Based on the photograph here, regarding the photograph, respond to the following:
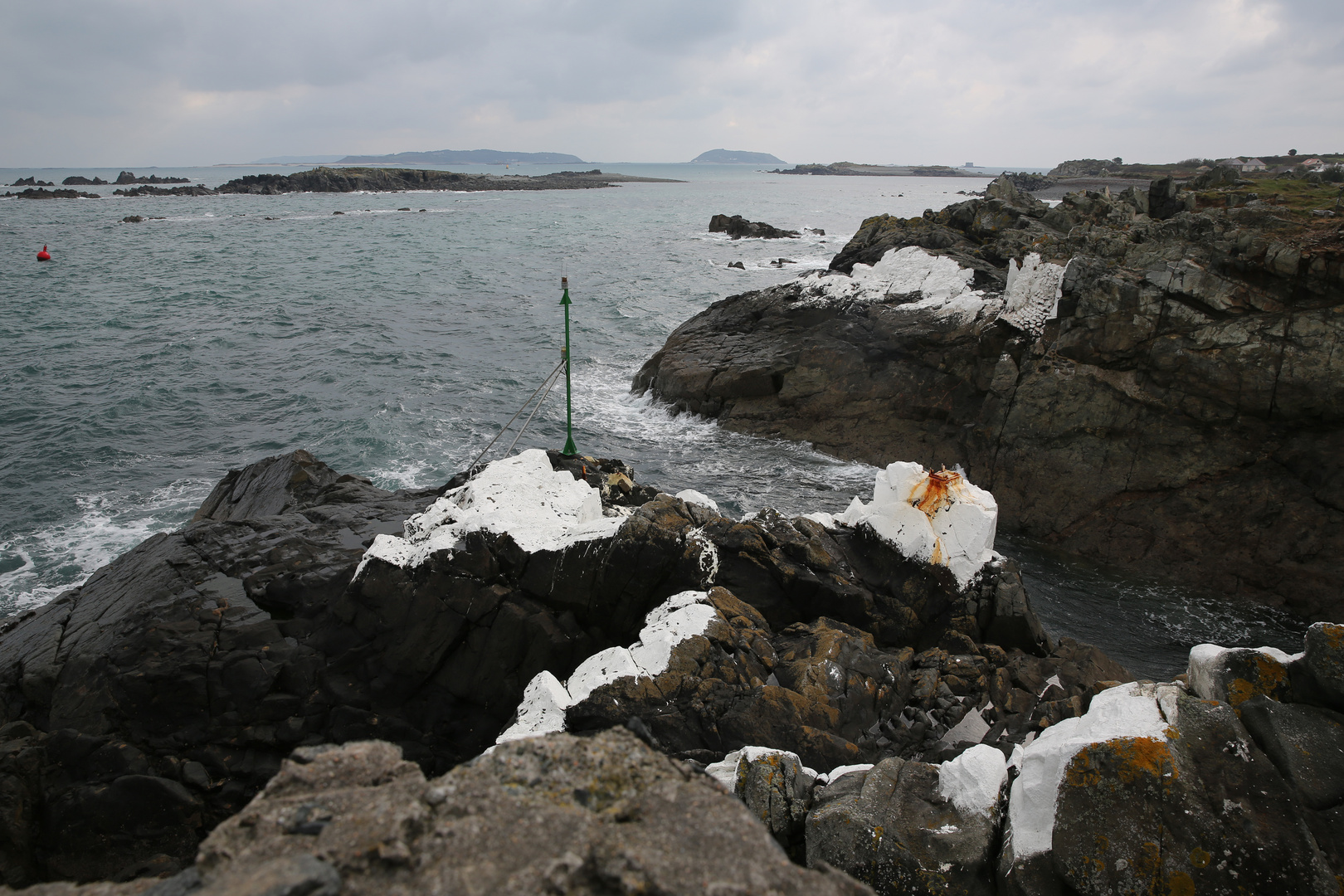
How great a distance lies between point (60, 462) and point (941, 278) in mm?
23446

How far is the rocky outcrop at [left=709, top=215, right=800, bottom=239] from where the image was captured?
208 feet

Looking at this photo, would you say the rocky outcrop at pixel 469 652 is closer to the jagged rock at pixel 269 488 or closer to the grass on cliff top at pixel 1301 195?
the jagged rock at pixel 269 488

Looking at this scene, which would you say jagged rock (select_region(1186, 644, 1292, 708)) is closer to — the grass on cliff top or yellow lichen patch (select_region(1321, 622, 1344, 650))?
yellow lichen patch (select_region(1321, 622, 1344, 650))

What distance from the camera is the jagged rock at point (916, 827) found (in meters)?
4.61

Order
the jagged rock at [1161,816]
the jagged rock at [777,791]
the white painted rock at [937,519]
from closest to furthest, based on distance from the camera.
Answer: the jagged rock at [1161,816] → the jagged rock at [777,791] → the white painted rock at [937,519]

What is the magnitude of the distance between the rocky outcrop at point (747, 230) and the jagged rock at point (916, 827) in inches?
2446

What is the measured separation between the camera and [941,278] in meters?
19.8

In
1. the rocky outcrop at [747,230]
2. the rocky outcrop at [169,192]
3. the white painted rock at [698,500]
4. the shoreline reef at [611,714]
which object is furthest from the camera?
the rocky outcrop at [169,192]

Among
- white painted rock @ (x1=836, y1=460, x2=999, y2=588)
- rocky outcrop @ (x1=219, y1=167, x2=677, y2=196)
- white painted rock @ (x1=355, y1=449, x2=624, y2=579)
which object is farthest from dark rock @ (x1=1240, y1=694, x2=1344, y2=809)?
rocky outcrop @ (x1=219, y1=167, x2=677, y2=196)

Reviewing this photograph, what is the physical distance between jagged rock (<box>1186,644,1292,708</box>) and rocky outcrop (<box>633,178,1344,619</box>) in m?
10.5

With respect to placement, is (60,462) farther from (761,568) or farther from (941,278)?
(941,278)

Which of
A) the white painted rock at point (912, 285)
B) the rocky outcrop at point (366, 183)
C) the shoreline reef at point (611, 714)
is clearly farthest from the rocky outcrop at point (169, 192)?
the shoreline reef at point (611, 714)

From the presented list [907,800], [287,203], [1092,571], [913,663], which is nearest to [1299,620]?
[1092,571]

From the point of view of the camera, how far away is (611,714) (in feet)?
22.9
